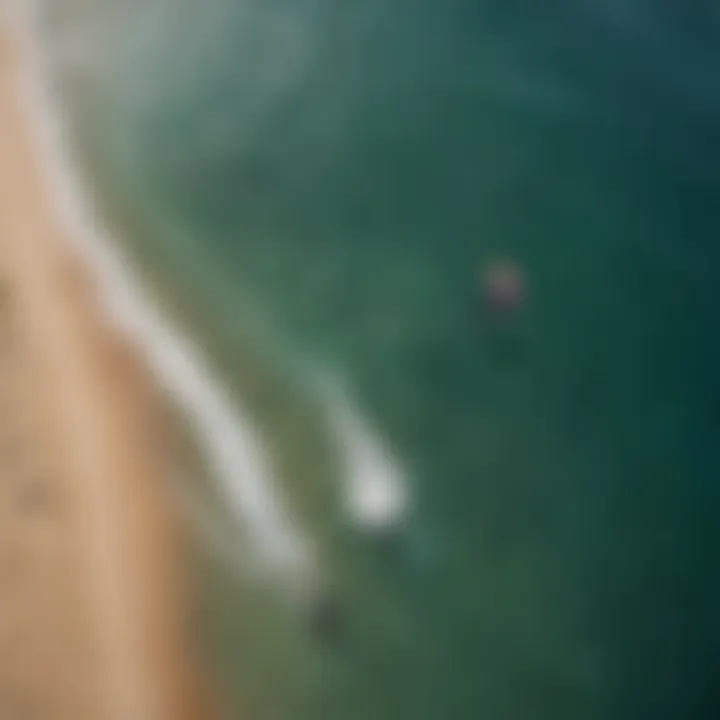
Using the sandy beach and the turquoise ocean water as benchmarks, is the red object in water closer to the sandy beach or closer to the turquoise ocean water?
the turquoise ocean water

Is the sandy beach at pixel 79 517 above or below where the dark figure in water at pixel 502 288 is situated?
below

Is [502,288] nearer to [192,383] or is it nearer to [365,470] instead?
[365,470]

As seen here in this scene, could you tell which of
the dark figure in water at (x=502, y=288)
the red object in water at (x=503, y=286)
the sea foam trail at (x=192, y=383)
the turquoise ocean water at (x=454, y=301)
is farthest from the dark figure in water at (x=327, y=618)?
the red object in water at (x=503, y=286)

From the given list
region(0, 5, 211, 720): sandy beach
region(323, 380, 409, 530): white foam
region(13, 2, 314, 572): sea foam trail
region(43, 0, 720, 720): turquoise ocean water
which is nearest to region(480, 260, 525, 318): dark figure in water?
region(43, 0, 720, 720): turquoise ocean water

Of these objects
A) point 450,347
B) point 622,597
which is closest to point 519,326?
point 450,347

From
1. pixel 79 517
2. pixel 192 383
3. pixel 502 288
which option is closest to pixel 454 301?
pixel 502 288

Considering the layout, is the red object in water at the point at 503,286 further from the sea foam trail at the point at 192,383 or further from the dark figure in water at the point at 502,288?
the sea foam trail at the point at 192,383
